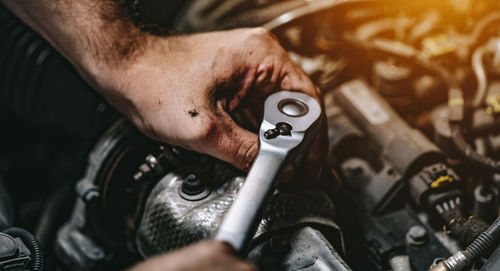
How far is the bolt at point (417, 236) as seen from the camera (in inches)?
32.6

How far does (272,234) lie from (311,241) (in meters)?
0.06

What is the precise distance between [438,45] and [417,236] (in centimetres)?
50

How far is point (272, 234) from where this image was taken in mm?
724

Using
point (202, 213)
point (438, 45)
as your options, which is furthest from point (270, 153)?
point (438, 45)

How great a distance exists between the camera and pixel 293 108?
787mm

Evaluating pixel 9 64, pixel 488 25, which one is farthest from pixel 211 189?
pixel 9 64

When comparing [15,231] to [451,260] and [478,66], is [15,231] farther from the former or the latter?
[478,66]

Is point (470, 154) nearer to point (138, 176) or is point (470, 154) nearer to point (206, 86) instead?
point (206, 86)

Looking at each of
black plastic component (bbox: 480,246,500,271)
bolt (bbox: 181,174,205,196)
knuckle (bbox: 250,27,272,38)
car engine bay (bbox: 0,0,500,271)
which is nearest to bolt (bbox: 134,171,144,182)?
car engine bay (bbox: 0,0,500,271)

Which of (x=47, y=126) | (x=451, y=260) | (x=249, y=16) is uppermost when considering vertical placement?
(x=249, y=16)

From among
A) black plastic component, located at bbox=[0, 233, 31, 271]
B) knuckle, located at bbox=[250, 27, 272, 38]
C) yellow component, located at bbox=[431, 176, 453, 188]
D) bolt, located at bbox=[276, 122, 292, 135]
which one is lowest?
yellow component, located at bbox=[431, 176, 453, 188]

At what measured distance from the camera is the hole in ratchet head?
77cm

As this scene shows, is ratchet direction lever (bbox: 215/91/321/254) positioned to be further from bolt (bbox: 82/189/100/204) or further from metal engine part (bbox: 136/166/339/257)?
bolt (bbox: 82/189/100/204)

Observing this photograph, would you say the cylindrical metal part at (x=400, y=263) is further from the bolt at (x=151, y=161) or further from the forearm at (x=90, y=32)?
the forearm at (x=90, y=32)
